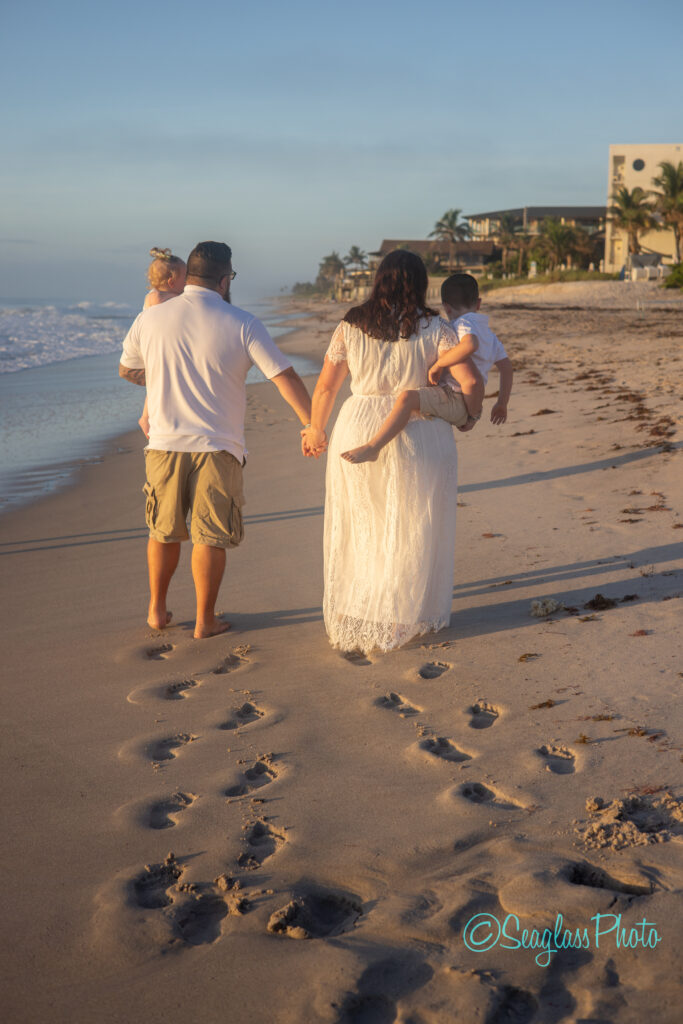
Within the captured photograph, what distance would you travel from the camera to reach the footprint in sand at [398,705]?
3.48 metres

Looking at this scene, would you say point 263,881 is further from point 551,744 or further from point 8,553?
point 8,553

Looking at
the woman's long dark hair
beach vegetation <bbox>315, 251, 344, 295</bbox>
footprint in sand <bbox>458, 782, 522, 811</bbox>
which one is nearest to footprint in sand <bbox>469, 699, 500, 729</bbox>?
footprint in sand <bbox>458, 782, 522, 811</bbox>

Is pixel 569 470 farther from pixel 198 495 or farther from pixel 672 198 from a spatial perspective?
pixel 672 198

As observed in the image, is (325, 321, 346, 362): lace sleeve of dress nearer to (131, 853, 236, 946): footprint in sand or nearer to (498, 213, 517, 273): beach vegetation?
(131, 853, 236, 946): footprint in sand

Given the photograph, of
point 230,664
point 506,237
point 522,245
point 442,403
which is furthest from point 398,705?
point 506,237

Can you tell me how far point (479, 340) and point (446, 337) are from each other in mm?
490

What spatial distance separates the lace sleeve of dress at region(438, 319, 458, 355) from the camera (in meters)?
3.87

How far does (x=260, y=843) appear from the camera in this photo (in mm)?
2635

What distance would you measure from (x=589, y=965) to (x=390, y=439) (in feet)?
7.75

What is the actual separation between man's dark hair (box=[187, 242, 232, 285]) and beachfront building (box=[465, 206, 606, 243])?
7597cm

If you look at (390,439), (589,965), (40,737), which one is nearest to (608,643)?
(390,439)

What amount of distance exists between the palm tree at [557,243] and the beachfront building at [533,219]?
4.93 meters

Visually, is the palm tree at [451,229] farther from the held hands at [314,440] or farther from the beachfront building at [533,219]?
the held hands at [314,440]

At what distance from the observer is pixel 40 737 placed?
3.41m
